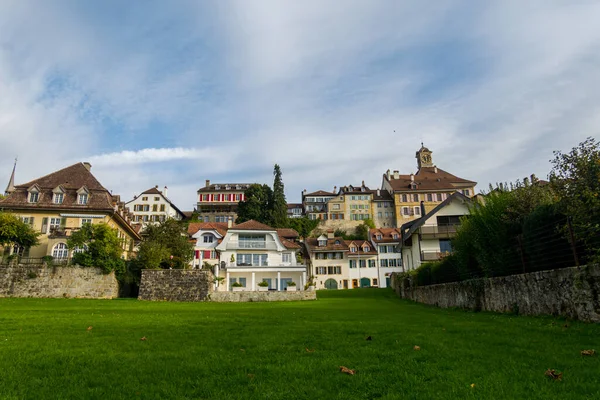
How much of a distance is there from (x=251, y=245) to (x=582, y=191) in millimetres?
39540

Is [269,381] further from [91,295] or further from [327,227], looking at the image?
[327,227]

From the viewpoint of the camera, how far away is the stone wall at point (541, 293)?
8984 mm

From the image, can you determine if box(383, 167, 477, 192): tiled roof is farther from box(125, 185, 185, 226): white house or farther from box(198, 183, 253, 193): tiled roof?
box(125, 185, 185, 226): white house

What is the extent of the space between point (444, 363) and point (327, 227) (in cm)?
9463

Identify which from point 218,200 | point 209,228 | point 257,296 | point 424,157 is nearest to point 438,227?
point 257,296

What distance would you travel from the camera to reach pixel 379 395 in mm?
4172

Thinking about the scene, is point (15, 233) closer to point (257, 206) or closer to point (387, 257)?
point (387, 257)

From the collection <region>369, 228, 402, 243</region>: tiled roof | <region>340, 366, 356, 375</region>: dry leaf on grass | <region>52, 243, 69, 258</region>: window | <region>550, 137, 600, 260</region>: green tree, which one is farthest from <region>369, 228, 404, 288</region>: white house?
<region>340, 366, 356, 375</region>: dry leaf on grass

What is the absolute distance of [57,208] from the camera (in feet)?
133

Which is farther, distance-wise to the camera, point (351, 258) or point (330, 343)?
point (351, 258)

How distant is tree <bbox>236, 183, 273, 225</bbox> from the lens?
289 feet

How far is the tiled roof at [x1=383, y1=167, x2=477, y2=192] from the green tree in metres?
88.5

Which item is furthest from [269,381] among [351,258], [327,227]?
[327,227]

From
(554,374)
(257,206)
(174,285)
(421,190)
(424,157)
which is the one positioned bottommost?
(554,374)
